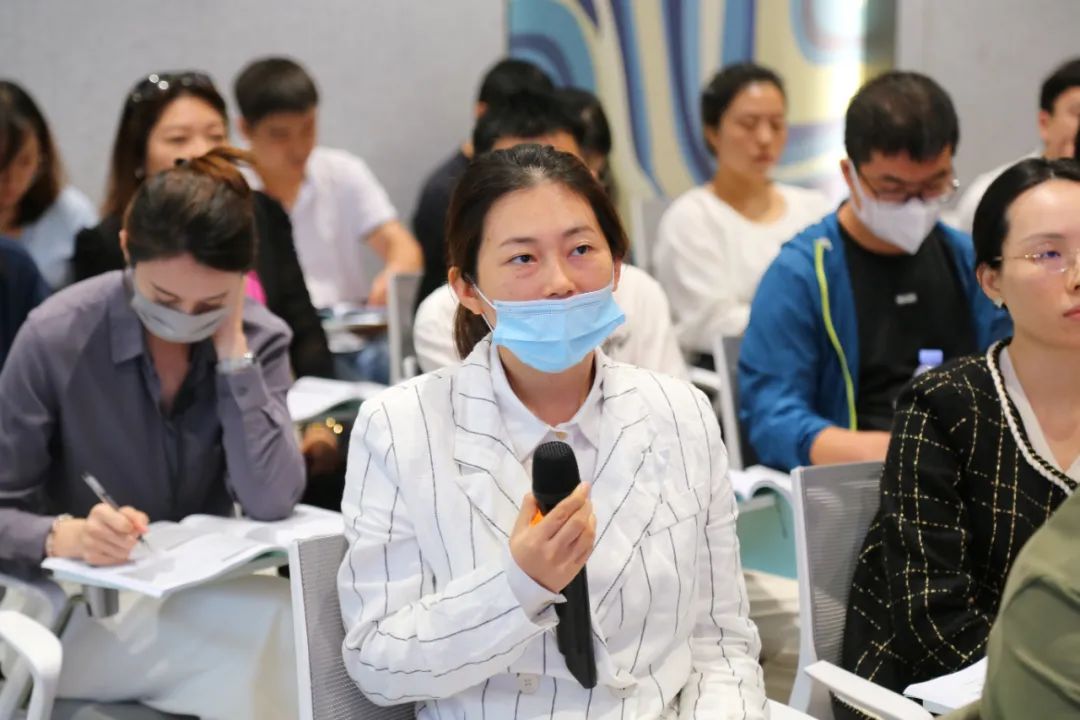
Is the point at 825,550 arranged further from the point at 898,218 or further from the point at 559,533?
the point at 898,218

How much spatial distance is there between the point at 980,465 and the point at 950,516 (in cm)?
9

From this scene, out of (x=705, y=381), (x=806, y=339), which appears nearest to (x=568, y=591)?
(x=806, y=339)

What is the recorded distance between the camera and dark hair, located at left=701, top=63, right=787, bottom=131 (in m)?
5.01

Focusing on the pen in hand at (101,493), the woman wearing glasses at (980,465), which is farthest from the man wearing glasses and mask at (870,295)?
the pen in hand at (101,493)

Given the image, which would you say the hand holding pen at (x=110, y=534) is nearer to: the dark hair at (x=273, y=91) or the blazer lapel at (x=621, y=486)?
the blazer lapel at (x=621, y=486)

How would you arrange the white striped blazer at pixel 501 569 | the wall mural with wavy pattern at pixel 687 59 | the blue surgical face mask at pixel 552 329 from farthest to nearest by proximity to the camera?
the wall mural with wavy pattern at pixel 687 59
the blue surgical face mask at pixel 552 329
the white striped blazer at pixel 501 569

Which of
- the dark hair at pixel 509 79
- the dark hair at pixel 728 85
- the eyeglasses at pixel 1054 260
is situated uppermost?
the dark hair at pixel 509 79

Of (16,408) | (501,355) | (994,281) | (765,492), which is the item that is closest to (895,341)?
(765,492)

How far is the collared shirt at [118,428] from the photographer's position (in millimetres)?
2527

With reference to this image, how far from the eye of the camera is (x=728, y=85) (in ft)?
16.5

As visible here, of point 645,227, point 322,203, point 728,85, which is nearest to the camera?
point 728,85

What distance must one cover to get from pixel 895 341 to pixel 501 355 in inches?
57.6

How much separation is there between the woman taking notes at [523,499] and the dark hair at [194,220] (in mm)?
680

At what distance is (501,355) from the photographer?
6.48ft
